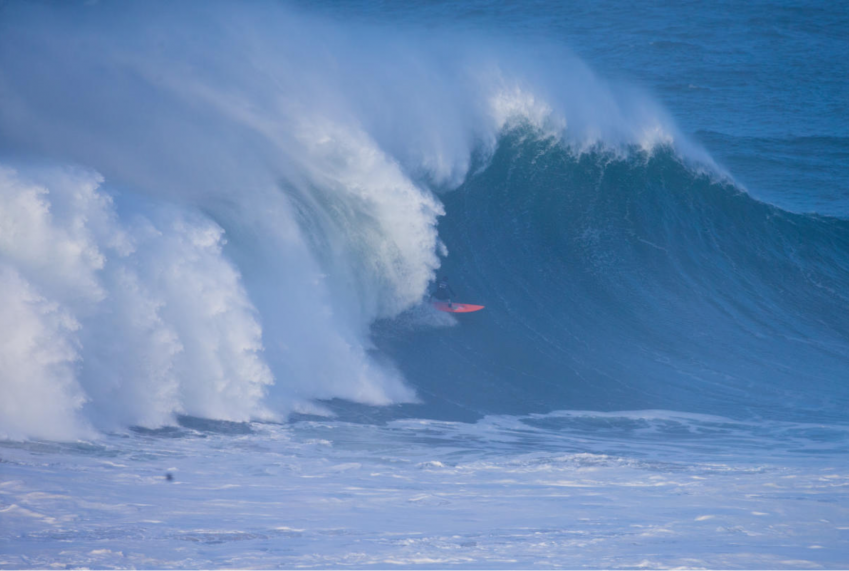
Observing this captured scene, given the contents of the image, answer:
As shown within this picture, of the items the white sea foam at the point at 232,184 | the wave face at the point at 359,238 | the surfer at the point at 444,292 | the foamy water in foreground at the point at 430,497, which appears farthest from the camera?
the surfer at the point at 444,292

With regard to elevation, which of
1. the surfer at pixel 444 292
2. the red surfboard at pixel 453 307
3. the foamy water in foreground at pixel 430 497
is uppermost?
the surfer at pixel 444 292

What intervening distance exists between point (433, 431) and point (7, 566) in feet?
A: 13.7

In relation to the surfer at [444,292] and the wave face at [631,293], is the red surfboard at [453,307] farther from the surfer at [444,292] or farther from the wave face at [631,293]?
the wave face at [631,293]

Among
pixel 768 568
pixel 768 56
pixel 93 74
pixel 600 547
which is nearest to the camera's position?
pixel 768 568

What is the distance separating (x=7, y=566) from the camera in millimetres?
4312

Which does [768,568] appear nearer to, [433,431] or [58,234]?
[433,431]

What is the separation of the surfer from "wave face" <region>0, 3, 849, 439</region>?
0.78 ft

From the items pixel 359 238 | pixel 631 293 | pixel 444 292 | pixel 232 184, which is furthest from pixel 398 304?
pixel 631 293

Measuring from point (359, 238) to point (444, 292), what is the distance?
129cm

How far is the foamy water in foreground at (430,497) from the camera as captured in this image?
4758mm

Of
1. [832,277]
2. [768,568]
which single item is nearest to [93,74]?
[768,568]

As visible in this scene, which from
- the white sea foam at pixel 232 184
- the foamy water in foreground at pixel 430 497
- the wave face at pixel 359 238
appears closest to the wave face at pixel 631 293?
the wave face at pixel 359 238

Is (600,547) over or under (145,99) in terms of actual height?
under

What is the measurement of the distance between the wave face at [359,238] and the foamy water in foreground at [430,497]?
73cm
